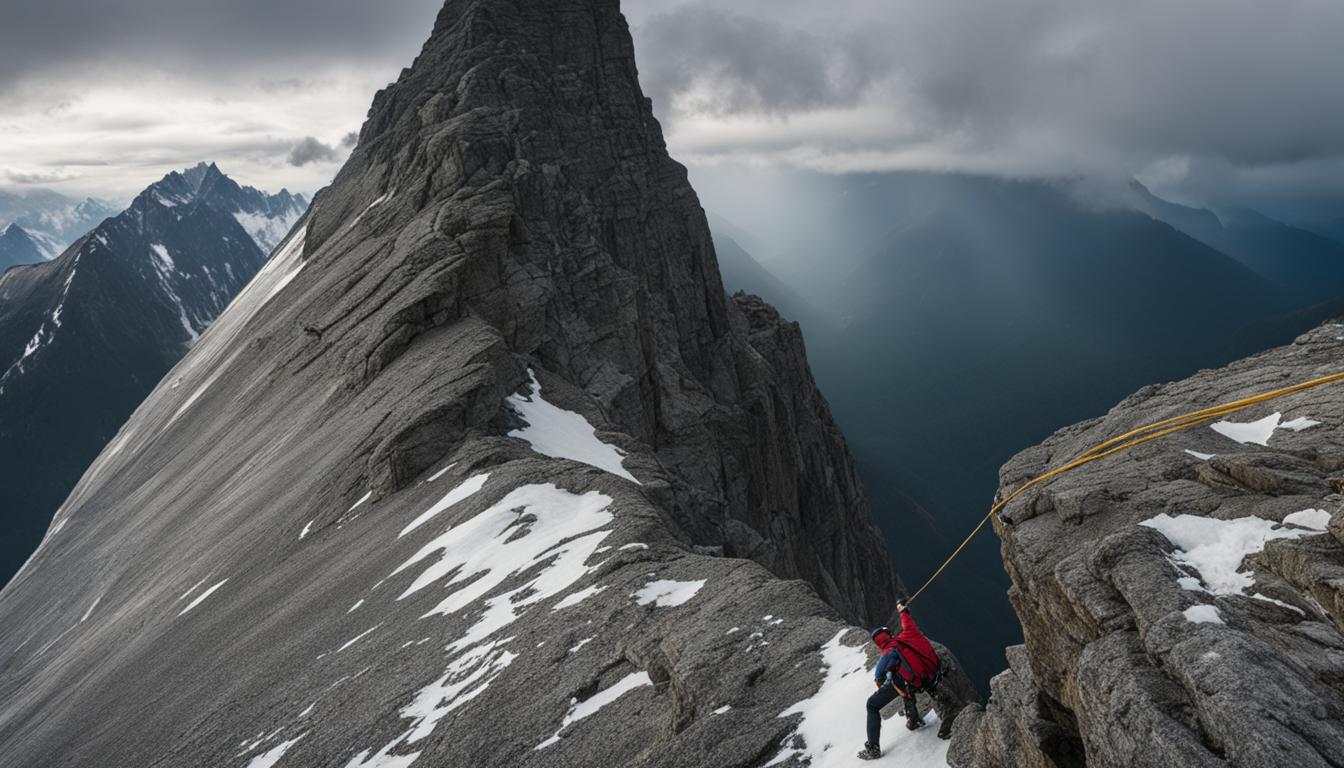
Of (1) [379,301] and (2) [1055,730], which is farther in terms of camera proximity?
(1) [379,301]

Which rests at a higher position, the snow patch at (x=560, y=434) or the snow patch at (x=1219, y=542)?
the snow patch at (x=1219, y=542)

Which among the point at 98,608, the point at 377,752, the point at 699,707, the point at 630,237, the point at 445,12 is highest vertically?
the point at 445,12

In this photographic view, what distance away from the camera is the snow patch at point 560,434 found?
43.0m

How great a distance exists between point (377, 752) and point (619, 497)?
1334 cm

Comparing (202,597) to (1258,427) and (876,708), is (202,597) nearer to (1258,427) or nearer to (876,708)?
(876,708)

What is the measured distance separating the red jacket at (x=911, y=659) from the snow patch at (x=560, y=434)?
1030 inches

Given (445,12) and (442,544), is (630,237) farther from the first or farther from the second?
(442,544)

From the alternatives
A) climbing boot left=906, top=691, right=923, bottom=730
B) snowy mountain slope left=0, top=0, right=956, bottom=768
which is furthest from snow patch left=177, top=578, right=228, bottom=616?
climbing boot left=906, top=691, right=923, bottom=730

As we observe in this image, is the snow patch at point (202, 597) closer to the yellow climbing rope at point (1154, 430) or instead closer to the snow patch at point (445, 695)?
the snow patch at point (445, 695)

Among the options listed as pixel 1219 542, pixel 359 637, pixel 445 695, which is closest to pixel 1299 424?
pixel 1219 542

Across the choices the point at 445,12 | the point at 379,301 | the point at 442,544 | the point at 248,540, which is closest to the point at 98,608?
the point at 248,540

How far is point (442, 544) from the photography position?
32.8m

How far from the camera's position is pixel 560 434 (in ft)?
153

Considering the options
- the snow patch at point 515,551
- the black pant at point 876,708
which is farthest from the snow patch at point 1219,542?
the snow patch at point 515,551
